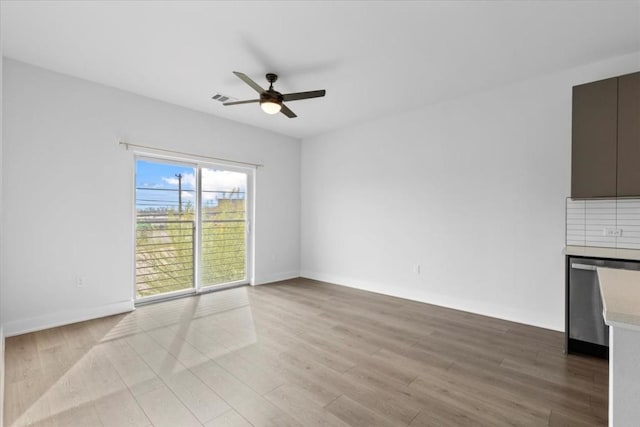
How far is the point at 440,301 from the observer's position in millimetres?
4078

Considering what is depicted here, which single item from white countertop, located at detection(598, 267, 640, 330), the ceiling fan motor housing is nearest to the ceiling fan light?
the ceiling fan motor housing

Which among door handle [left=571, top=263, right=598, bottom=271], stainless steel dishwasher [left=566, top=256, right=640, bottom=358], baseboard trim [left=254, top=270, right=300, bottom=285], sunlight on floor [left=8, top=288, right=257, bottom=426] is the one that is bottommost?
sunlight on floor [left=8, top=288, right=257, bottom=426]

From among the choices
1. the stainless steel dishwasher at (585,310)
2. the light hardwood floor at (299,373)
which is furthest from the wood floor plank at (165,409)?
the stainless steel dishwasher at (585,310)

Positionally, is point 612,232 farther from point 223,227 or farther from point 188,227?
point 188,227

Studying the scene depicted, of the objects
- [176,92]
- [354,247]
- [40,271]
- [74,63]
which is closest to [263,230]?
[354,247]

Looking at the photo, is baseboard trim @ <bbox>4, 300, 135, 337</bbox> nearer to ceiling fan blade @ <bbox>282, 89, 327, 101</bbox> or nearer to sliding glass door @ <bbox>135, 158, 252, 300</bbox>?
sliding glass door @ <bbox>135, 158, 252, 300</bbox>

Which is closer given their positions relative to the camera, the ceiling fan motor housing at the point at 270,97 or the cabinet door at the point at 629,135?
the cabinet door at the point at 629,135

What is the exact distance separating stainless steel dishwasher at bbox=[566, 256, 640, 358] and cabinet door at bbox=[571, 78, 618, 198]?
73 centimetres

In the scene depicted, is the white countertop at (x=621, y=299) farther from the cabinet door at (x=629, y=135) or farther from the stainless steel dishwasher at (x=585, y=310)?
the cabinet door at (x=629, y=135)

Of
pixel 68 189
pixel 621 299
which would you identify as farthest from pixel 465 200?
pixel 68 189

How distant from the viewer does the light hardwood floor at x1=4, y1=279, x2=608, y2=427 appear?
1854 millimetres

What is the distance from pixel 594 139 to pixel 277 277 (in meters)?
4.81

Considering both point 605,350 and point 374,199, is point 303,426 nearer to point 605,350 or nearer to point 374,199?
point 605,350

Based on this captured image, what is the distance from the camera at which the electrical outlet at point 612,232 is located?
2.89 m
